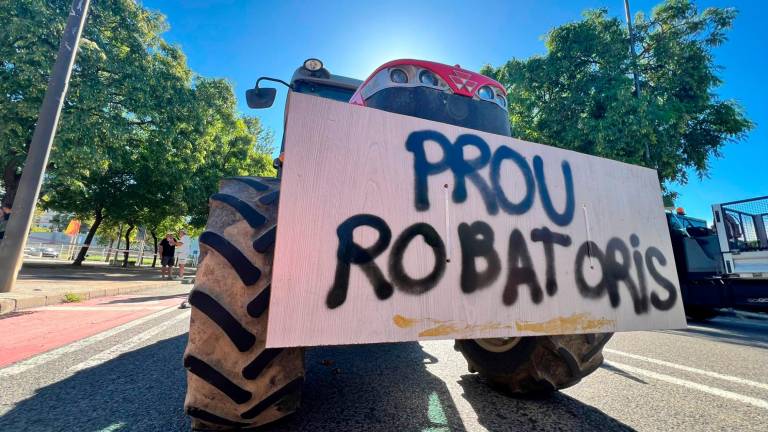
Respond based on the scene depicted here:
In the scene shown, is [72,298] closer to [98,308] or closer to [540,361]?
[98,308]

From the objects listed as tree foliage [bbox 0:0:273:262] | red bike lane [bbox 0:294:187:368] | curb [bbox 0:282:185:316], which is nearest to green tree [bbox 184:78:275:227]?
tree foliage [bbox 0:0:273:262]

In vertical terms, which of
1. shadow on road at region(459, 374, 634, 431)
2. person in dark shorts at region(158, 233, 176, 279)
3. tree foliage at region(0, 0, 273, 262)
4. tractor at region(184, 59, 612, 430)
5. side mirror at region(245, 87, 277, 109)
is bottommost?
shadow on road at region(459, 374, 634, 431)

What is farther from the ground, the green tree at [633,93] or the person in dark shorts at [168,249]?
the green tree at [633,93]

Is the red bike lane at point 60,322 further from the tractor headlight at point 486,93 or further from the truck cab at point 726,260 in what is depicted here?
the truck cab at point 726,260

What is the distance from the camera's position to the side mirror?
3.17 m

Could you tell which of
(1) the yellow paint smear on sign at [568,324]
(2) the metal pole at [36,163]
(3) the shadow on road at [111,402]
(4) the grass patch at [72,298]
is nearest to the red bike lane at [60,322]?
(4) the grass patch at [72,298]

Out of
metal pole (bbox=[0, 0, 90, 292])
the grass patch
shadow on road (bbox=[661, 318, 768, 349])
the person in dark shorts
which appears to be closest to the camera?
shadow on road (bbox=[661, 318, 768, 349])

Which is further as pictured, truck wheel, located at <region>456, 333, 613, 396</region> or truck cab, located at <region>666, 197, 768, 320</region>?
truck cab, located at <region>666, 197, 768, 320</region>

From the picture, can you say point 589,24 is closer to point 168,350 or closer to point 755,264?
point 755,264

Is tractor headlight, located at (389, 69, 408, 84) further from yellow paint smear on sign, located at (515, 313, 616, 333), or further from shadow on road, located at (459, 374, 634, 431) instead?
shadow on road, located at (459, 374, 634, 431)

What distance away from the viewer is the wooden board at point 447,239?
119 centimetres

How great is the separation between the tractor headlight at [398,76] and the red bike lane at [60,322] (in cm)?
379

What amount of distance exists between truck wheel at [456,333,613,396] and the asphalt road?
0.45ft

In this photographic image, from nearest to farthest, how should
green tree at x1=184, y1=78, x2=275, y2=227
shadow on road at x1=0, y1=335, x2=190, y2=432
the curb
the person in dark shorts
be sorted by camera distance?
1. shadow on road at x1=0, y1=335, x2=190, y2=432
2. the curb
3. the person in dark shorts
4. green tree at x1=184, y1=78, x2=275, y2=227
